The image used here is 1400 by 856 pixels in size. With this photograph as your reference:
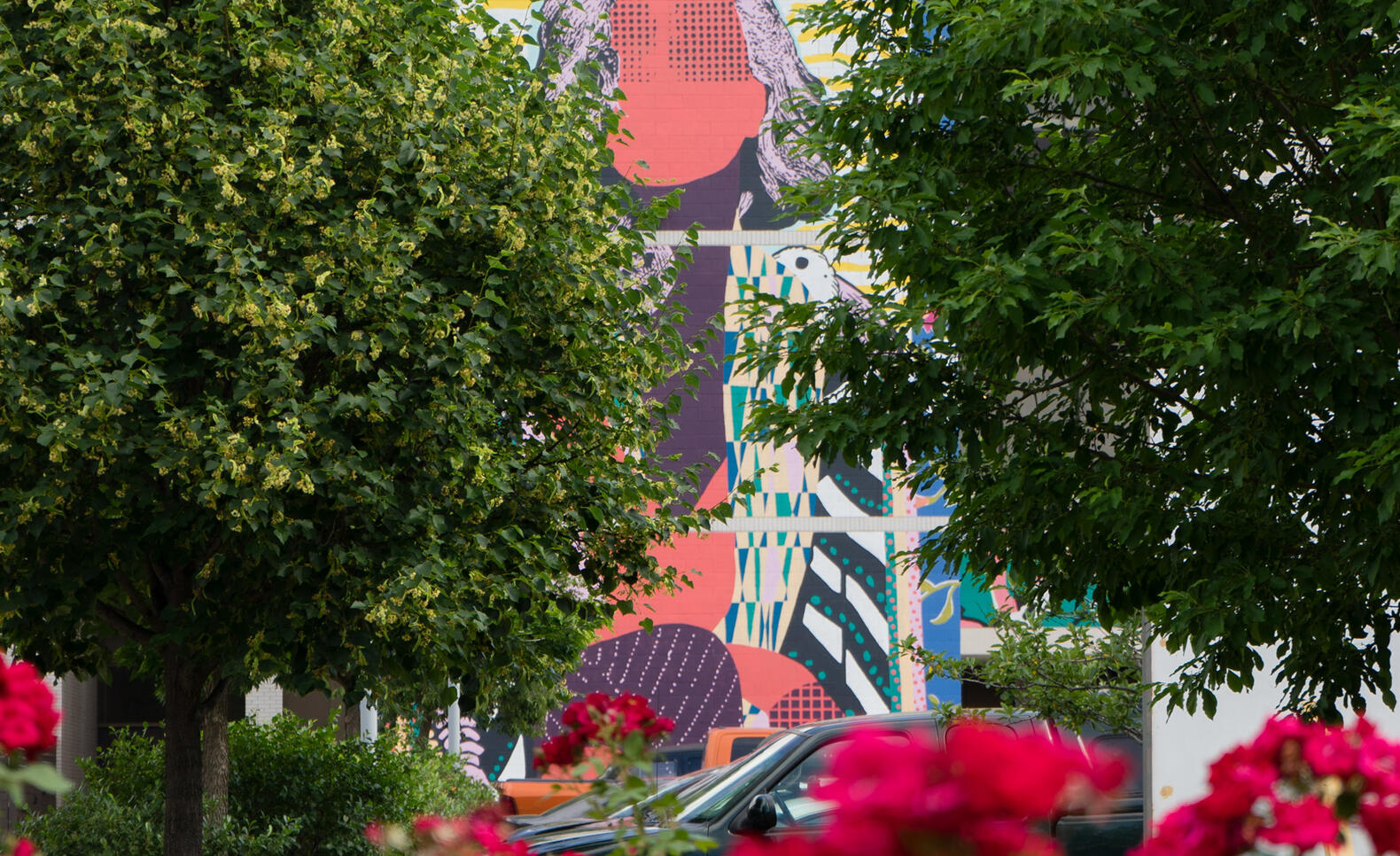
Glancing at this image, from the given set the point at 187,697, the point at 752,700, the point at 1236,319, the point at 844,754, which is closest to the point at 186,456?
the point at 187,697

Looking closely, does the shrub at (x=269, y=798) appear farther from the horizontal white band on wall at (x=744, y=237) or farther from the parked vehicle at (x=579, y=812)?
the horizontal white band on wall at (x=744, y=237)

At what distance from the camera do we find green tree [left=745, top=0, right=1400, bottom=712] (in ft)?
18.7

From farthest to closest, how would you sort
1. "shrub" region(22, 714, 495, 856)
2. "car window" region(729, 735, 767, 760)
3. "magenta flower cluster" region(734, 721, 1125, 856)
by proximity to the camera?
"car window" region(729, 735, 767, 760), "shrub" region(22, 714, 495, 856), "magenta flower cluster" region(734, 721, 1125, 856)

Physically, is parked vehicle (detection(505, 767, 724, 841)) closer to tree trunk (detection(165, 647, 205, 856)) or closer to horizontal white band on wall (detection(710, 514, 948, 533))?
tree trunk (detection(165, 647, 205, 856))

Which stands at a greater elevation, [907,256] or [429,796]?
[907,256]

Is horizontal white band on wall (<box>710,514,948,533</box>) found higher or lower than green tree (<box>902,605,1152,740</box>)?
higher

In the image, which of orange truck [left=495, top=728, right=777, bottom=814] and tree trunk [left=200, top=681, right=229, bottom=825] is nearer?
tree trunk [left=200, top=681, right=229, bottom=825]

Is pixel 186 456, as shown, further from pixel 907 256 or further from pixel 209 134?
pixel 907 256

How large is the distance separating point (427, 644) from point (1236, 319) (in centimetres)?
460

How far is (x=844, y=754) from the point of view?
1.25 m

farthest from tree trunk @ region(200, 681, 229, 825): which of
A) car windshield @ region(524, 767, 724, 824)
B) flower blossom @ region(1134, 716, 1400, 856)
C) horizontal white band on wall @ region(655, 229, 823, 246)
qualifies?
horizontal white band on wall @ region(655, 229, 823, 246)

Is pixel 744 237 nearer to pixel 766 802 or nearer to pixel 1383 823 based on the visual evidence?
pixel 766 802

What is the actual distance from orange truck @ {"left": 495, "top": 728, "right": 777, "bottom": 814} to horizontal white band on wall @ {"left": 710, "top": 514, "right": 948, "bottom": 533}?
6.76m

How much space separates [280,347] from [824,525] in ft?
71.4
